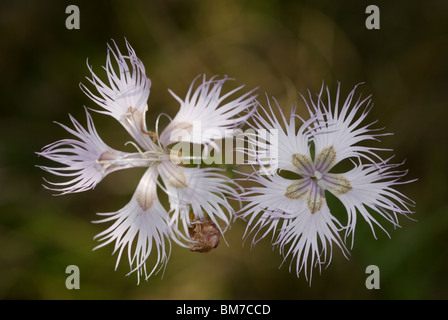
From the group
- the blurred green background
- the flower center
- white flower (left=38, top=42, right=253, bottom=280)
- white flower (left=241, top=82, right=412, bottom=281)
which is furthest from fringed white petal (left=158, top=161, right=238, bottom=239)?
the blurred green background

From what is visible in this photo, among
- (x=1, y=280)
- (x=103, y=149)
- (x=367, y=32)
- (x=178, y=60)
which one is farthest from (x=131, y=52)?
(x=1, y=280)

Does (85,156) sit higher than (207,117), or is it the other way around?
(207,117)

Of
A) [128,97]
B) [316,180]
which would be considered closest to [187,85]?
[128,97]

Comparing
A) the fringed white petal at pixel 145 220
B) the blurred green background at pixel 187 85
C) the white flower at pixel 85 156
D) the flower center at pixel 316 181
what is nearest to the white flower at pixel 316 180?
the flower center at pixel 316 181

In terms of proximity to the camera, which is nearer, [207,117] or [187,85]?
[207,117]

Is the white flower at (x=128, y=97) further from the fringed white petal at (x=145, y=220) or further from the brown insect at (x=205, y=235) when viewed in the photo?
the brown insect at (x=205, y=235)

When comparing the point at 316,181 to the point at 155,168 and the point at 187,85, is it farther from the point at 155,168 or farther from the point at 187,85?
the point at 187,85
